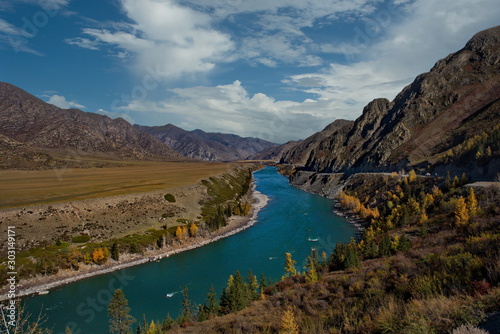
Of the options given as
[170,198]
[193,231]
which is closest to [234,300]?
[193,231]

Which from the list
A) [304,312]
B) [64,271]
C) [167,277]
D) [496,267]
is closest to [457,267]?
[496,267]

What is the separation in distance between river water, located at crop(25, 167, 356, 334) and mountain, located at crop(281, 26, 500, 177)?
58.0 m

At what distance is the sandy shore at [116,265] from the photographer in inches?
1729

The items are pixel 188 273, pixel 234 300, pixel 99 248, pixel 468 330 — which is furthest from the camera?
pixel 99 248

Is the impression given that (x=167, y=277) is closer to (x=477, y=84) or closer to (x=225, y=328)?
(x=225, y=328)

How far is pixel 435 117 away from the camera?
139 meters

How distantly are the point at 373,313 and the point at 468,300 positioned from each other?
3.49 m

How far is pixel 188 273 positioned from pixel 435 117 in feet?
477

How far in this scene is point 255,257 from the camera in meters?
57.5

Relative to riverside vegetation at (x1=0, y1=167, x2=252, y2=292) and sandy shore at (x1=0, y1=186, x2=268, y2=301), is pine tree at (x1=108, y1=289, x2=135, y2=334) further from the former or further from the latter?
riverside vegetation at (x1=0, y1=167, x2=252, y2=292)

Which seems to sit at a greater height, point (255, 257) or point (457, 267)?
point (457, 267)

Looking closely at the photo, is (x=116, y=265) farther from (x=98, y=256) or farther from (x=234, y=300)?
(x=234, y=300)

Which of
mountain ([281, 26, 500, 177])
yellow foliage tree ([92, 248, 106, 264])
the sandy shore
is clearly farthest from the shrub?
mountain ([281, 26, 500, 177])

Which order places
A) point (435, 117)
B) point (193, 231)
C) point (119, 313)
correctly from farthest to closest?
1. point (435, 117)
2. point (193, 231)
3. point (119, 313)
